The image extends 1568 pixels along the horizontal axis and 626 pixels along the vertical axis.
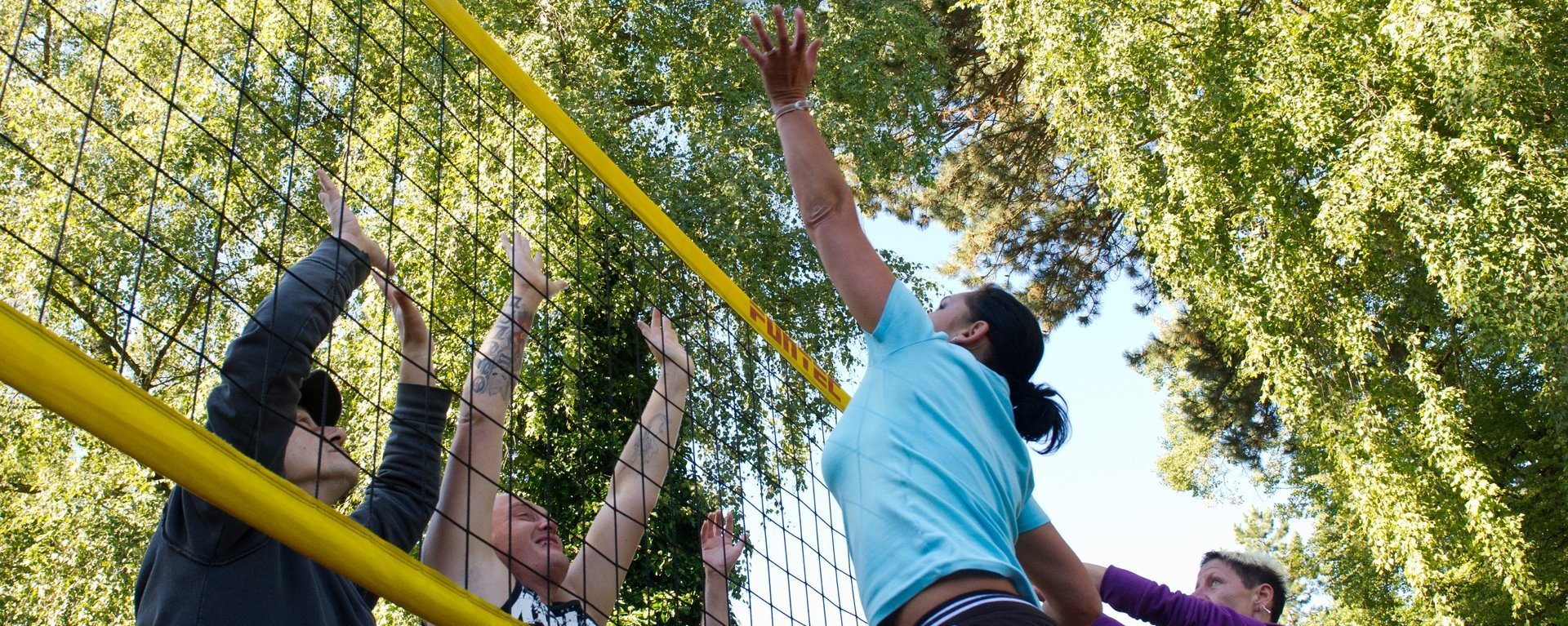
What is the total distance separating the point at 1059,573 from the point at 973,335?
0.46m

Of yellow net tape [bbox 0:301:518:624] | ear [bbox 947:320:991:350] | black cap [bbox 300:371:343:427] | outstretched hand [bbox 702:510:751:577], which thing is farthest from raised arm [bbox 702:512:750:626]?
yellow net tape [bbox 0:301:518:624]

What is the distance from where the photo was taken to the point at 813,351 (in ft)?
39.9

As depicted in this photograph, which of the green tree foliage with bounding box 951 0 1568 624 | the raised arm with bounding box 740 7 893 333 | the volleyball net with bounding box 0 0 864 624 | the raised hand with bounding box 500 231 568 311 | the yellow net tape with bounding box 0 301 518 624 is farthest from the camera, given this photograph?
the volleyball net with bounding box 0 0 864 624

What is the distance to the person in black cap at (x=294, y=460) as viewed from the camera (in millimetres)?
1948

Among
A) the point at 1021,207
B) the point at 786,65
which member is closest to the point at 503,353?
the point at 786,65

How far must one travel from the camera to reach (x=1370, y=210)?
9.59m

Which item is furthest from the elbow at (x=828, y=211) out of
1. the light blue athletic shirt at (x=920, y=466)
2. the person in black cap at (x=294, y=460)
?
the person in black cap at (x=294, y=460)

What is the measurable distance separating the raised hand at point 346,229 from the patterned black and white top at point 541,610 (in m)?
0.76

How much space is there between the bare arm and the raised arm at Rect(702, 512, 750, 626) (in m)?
1.37

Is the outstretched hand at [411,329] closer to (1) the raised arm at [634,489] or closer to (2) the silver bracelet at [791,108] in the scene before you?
(1) the raised arm at [634,489]

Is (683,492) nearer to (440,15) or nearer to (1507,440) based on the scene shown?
(440,15)

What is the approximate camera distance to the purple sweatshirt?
3.24m

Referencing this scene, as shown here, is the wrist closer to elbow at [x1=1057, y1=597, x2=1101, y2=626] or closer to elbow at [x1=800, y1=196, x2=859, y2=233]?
elbow at [x1=800, y1=196, x2=859, y2=233]

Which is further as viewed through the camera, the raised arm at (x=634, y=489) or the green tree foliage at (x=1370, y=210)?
the green tree foliage at (x=1370, y=210)
